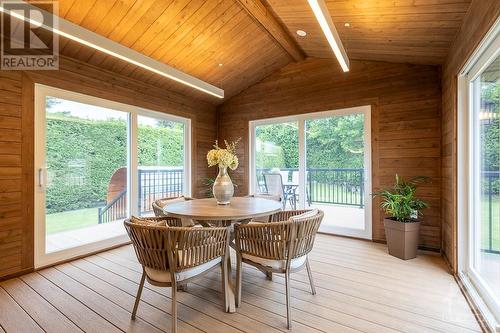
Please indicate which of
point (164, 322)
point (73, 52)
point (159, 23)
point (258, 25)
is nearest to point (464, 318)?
point (164, 322)

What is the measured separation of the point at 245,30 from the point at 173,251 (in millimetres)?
3165

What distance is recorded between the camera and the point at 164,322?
1982 mm

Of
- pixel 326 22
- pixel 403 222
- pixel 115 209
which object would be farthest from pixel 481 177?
pixel 115 209

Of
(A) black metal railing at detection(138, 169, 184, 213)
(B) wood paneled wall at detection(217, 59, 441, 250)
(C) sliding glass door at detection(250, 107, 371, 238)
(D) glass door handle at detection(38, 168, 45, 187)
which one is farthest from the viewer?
(A) black metal railing at detection(138, 169, 184, 213)

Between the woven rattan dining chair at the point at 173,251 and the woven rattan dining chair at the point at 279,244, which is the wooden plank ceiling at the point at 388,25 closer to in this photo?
the woven rattan dining chair at the point at 279,244

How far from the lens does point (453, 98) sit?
110 inches

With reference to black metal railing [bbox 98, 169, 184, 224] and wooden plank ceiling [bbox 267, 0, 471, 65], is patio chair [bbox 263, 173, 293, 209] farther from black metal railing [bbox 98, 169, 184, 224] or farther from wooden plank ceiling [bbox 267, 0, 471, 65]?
wooden plank ceiling [bbox 267, 0, 471, 65]

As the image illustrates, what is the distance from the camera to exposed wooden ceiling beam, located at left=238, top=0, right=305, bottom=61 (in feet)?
10.4

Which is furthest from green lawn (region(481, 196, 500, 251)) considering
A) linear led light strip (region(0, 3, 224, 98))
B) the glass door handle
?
the glass door handle

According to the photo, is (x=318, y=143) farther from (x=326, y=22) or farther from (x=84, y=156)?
(x=84, y=156)

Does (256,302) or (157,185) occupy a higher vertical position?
(157,185)

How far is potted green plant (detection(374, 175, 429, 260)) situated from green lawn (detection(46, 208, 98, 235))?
13.5ft

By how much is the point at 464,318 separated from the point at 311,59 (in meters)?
4.02

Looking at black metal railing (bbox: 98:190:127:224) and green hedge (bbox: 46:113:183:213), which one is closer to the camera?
green hedge (bbox: 46:113:183:213)
